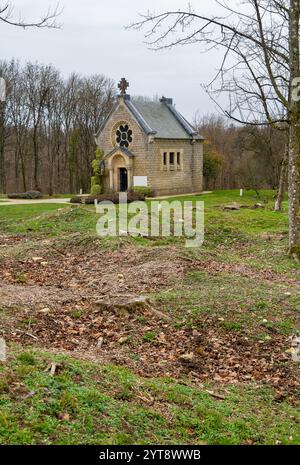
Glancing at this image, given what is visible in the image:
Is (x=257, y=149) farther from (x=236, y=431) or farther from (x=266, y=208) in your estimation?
(x=236, y=431)

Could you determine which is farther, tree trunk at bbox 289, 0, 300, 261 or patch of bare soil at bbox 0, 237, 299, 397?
tree trunk at bbox 289, 0, 300, 261

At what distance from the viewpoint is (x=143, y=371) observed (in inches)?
257

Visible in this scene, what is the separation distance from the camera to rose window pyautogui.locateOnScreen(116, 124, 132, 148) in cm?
3516

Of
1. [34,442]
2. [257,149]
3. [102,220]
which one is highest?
[257,149]

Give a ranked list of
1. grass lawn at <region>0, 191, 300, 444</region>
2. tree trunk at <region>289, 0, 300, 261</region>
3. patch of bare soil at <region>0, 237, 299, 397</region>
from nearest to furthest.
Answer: grass lawn at <region>0, 191, 300, 444</region> < patch of bare soil at <region>0, 237, 299, 397</region> < tree trunk at <region>289, 0, 300, 261</region>

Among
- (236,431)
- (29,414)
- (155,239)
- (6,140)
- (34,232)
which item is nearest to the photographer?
(29,414)

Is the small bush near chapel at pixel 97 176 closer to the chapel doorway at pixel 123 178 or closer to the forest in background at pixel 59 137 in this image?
the chapel doorway at pixel 123 178

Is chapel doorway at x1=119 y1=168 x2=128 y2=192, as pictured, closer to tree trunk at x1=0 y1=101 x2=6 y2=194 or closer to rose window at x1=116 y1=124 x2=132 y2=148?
rose window at x1=116 y1=124 x2=132 y2=148

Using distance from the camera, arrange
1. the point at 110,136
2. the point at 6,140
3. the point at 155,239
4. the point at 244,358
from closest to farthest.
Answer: the point at 244,358 < the point at 155,239 < the point at 110,136 < the point at 6,140

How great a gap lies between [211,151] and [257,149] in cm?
872

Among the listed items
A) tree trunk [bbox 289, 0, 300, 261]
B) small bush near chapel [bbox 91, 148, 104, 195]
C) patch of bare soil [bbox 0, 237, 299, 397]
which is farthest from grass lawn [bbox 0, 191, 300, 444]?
small bush near chapel [bbox 91, 148, 104, 195]

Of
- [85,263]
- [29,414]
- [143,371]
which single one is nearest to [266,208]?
[85,263]

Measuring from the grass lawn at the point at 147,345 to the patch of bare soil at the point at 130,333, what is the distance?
22 millimetres

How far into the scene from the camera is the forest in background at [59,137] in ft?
142
